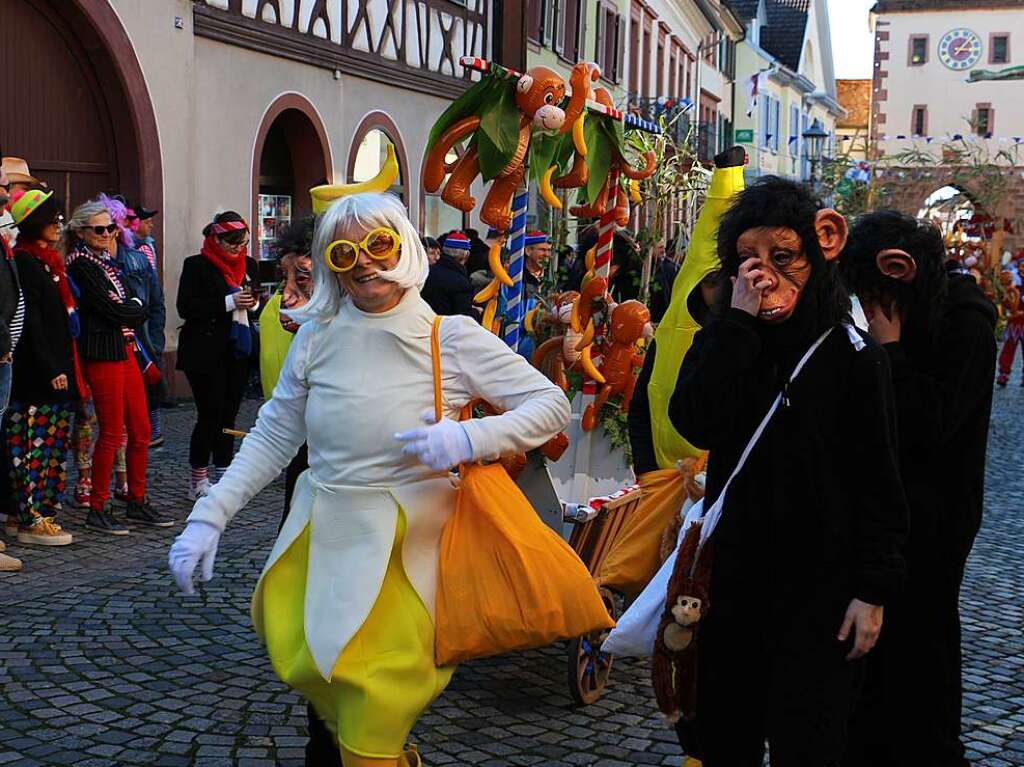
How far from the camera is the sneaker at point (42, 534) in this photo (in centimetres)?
749

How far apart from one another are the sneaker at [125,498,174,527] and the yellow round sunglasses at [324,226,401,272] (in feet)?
16.4

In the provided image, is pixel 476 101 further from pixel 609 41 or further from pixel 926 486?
pixel 609 41

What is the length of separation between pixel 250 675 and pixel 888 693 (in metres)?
2.62

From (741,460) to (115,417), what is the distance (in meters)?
5.44

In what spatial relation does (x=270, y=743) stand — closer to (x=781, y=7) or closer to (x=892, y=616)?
(x=892, y=616)

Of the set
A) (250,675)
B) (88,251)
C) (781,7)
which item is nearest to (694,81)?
(781,7)

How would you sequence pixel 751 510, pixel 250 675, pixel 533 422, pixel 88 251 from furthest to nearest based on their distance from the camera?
pixel 88 251 → pixel 250 675 → pixel 533 422 → pixel 751 510

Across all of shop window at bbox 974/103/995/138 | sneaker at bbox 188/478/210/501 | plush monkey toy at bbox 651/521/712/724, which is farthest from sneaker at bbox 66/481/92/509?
shop window at bbox 974/103/995/138

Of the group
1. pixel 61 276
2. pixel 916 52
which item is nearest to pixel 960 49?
pixel 916 52

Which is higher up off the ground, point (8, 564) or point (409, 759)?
point (409, 759)

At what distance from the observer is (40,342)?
734 centimetres

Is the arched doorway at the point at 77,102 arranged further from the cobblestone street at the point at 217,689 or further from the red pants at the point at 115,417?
the cobblestone street at the point at 217,689

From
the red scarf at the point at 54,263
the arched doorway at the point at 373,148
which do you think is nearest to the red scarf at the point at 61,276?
the red scarf at the point at 54,263

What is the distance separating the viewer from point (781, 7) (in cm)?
5975
